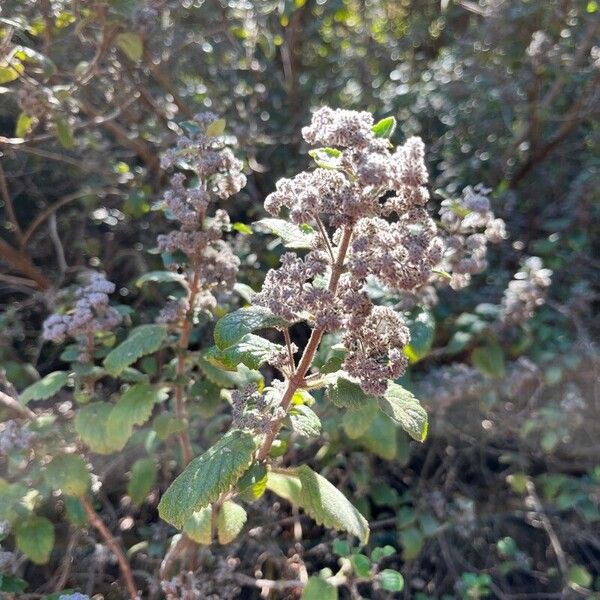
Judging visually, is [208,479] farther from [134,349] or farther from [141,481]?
[141,481]

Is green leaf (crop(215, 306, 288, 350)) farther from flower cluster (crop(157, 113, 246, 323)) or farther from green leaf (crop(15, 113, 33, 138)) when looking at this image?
green leaf (crop(15, 113, 33, 138))

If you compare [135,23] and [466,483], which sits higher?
[135,23]

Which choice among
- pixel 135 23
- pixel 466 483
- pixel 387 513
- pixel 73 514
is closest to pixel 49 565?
pixel 73 514

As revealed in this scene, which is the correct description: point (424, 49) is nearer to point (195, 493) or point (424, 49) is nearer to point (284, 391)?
point (284, 391)

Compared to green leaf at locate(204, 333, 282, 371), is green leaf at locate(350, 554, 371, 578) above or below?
below

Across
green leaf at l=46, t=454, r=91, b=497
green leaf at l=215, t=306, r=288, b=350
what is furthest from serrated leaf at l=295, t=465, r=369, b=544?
green leaf at l=46, t=454, r=91, b=497

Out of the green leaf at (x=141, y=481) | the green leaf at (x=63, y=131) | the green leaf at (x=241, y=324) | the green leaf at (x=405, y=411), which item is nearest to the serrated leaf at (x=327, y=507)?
the green leaf at (x=405, y=411)
